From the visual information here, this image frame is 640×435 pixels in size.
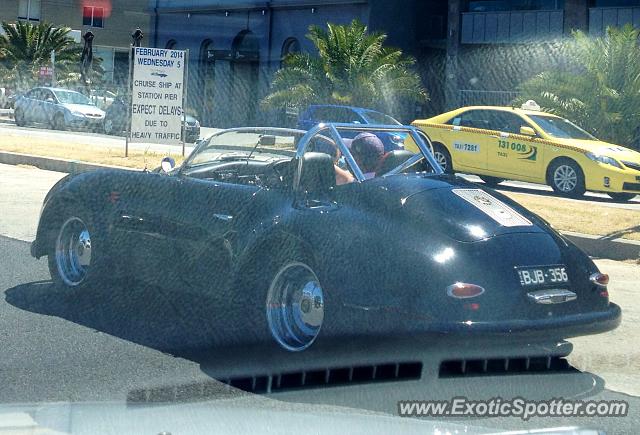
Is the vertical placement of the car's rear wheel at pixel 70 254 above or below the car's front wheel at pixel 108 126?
below

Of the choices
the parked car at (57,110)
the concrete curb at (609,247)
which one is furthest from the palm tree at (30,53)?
the concrete curb at (609,247)

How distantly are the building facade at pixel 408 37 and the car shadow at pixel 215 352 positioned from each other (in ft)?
73.9

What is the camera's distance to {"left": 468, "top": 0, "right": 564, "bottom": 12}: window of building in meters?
30.1

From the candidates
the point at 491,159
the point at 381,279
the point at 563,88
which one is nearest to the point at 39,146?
the point at 491,159

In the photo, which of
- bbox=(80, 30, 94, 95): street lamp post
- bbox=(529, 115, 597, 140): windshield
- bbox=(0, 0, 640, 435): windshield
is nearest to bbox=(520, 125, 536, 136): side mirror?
bbox=(529, 115, 597, 140): windshield

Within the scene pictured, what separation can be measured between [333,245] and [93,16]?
51.0 m

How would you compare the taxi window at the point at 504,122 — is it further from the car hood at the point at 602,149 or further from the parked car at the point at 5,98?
the parked car at the point at 5,98

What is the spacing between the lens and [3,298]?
767cm

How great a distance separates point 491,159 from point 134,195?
11.1 meters

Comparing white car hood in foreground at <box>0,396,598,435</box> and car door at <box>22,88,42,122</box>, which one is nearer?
white car hood in foreground at <box>0,396,598,435</box>

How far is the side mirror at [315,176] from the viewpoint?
6.39m

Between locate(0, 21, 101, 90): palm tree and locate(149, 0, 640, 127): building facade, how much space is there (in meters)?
5.02

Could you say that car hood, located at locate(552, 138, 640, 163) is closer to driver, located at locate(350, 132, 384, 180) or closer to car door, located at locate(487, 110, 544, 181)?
car door, located at locate(487, 110, 544, 181)

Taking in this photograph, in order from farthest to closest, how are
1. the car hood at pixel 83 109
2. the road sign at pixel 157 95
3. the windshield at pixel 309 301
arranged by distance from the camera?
the car hood at pixel 83 109 < the road sign at pixel 157 95 < the windshield at pixel 309 301
